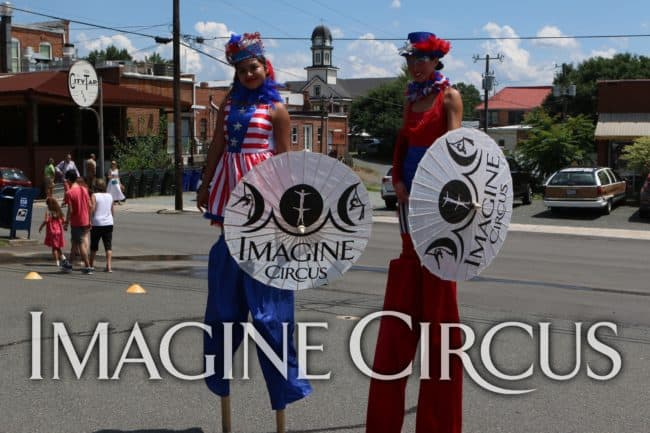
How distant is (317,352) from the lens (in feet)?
21.8

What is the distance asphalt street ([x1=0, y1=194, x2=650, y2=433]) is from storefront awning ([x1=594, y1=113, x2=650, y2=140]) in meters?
21.1

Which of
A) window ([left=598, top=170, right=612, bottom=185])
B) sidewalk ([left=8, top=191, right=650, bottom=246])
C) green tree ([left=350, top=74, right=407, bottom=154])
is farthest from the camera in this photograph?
green tree ([left=350, top=74, right=407, bottom=154])

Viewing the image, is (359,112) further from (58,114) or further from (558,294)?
(558,294)

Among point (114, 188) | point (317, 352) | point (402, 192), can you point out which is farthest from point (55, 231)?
point (114, 188)

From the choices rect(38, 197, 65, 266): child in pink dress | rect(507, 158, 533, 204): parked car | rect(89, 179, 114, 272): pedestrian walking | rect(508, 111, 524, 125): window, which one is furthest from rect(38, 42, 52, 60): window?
rect(508, 111, 524, 125): window

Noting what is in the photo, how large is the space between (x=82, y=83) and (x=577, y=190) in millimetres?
16237

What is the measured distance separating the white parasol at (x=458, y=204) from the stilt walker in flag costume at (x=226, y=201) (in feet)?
2.90

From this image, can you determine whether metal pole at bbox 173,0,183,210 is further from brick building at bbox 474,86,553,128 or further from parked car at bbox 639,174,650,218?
brick building at bbox 474,86,553,128

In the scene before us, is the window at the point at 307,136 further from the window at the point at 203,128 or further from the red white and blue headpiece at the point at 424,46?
the red white and blue headpiece at the point at 424,46

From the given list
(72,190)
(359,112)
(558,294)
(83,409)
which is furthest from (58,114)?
(359,112)

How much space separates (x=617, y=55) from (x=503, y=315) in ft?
248

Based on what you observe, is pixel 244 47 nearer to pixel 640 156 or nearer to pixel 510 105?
pixel 640 156

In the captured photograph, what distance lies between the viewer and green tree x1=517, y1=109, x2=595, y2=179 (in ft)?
113

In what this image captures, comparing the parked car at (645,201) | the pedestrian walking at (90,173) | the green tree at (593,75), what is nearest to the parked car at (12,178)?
the pedestrian walking at (90,173)
